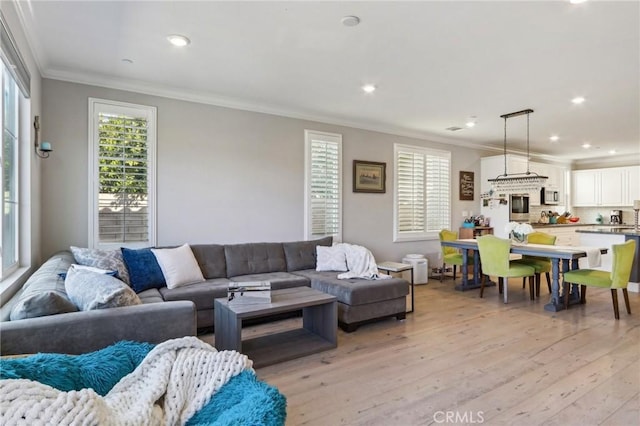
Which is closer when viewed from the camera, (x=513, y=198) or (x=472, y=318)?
(x=472, y=318)

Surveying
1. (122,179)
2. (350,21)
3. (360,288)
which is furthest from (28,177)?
(360,288)

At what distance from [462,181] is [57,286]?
21.9 ft

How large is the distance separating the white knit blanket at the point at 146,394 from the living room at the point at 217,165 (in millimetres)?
904

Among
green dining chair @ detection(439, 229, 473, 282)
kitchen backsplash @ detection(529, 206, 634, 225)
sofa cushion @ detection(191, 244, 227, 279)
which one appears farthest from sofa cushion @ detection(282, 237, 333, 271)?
kitchen backsplash @ detection(529, 206, 634, 225)

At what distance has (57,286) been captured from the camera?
2.27 meters

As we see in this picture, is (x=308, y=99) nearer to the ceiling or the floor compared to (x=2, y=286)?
nearer to the ceiling

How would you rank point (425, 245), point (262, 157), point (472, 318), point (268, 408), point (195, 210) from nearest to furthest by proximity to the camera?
point (268, 408) → point (472, 318) → point (195, 210) → point (262, 157) → point (425, 245)

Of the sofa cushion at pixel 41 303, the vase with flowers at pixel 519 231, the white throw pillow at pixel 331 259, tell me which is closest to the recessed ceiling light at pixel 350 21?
the sofa cushion at pixel 41 303

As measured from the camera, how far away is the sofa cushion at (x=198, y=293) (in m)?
3.38

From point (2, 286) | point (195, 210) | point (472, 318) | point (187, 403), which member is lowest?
point (472, 318)

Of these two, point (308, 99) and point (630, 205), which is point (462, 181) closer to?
point (308, 99)

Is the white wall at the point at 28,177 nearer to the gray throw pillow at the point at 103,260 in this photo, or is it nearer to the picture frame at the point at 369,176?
the gray throw pillow at the point at 103,260

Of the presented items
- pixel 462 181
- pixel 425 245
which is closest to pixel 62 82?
pixel 425 245

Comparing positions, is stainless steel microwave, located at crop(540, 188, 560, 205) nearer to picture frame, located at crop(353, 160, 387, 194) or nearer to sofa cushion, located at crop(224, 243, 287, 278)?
picture frame, located at crop(353, 160, 387, 194)
